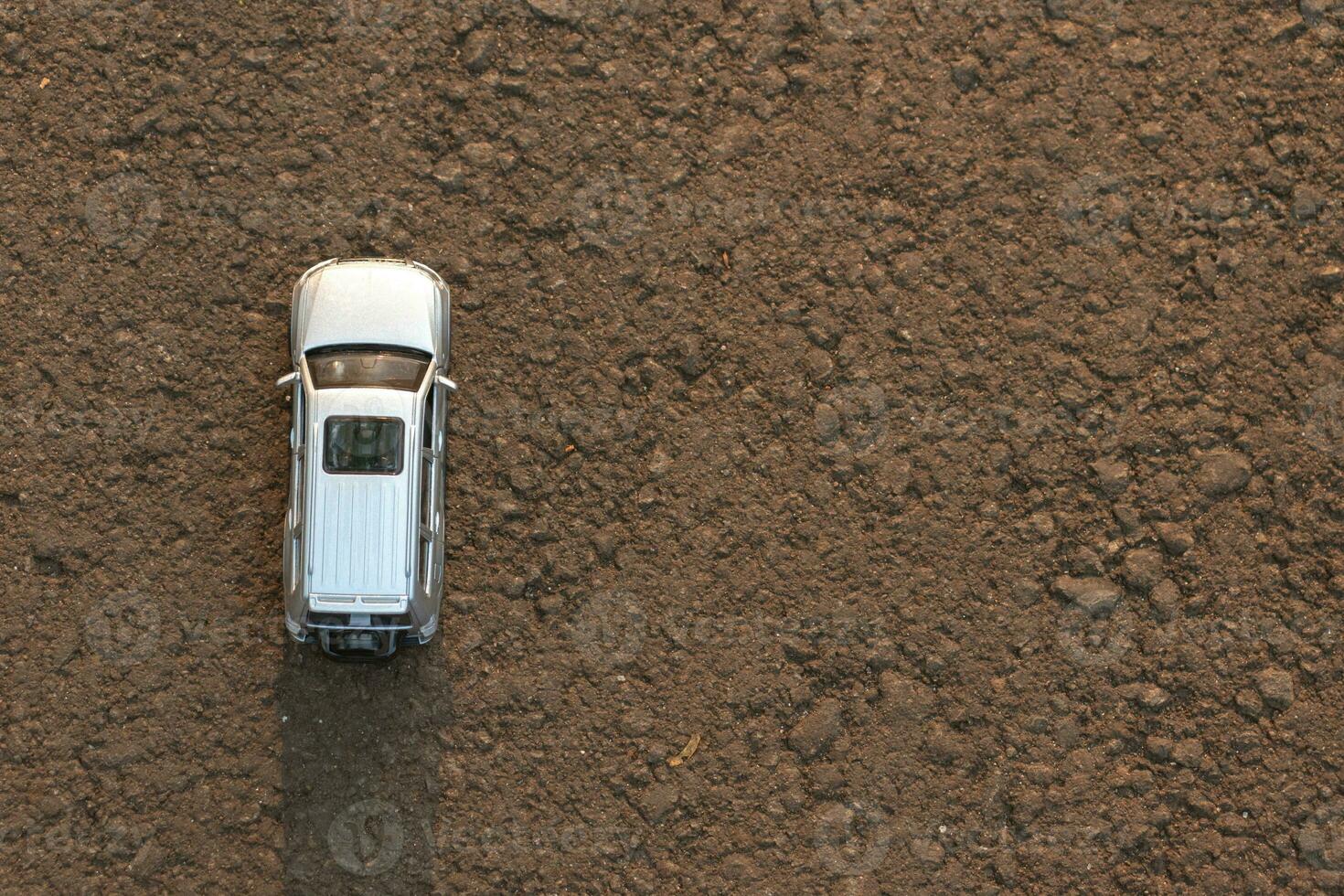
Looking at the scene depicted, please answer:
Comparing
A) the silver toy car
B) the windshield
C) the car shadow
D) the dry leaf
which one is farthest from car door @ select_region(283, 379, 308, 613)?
the dry leaf

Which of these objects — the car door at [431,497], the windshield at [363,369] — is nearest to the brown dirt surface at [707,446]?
the car door at [431,497]

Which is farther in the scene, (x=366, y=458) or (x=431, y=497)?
(x=431, y=497)

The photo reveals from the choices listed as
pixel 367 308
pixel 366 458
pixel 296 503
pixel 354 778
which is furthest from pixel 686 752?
pixel 367 308

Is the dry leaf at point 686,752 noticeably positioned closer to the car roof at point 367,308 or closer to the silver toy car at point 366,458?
the silver toy car at point 366,458

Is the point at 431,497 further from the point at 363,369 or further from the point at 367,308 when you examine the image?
the point at 367,308

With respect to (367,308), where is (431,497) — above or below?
below

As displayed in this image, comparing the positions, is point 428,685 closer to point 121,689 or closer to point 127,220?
point 121,689
